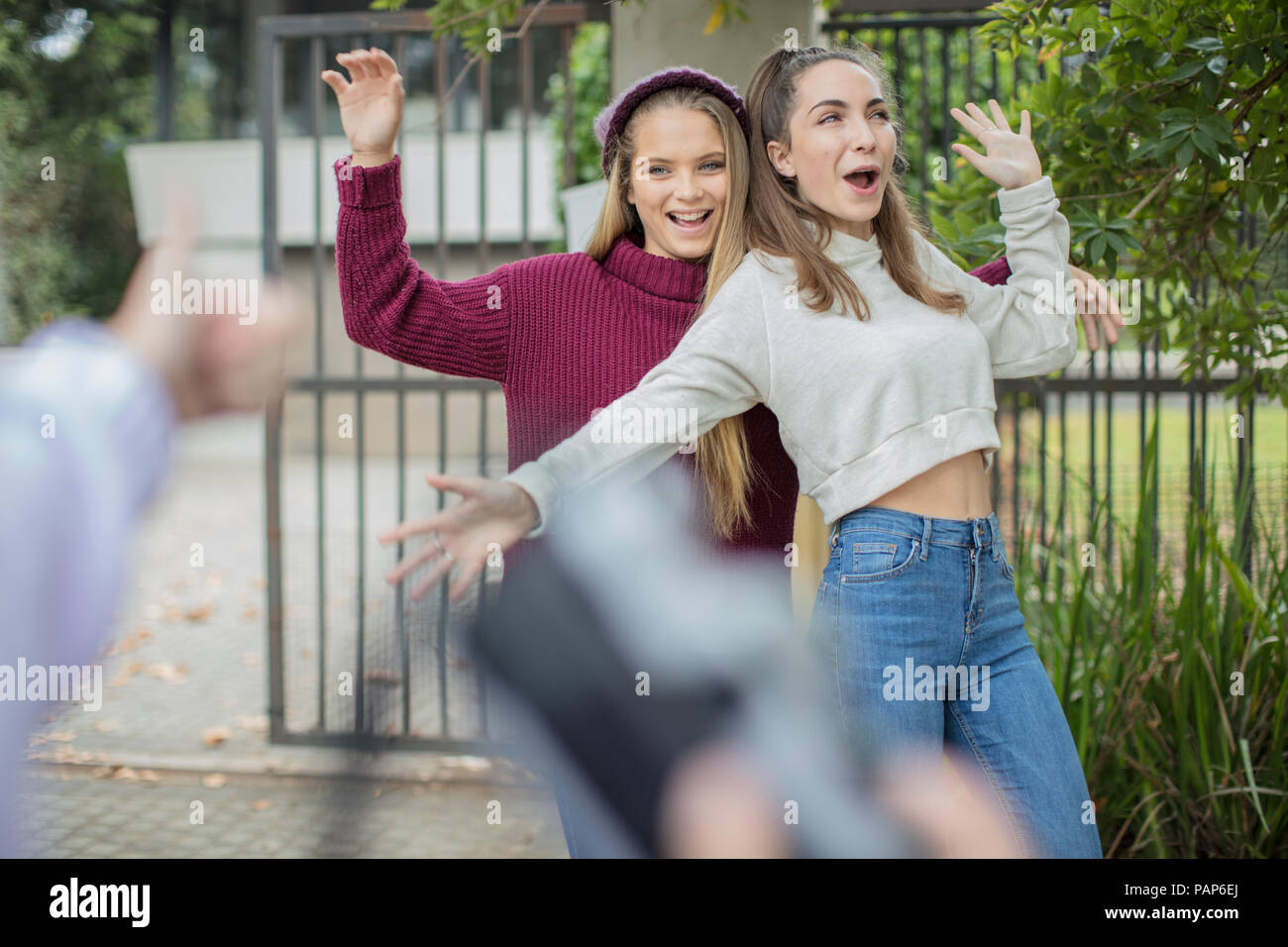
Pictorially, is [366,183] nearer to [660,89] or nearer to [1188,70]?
[660,89]

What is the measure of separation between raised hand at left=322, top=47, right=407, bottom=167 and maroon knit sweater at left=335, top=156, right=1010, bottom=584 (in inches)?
1.2

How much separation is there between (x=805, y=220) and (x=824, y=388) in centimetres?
33

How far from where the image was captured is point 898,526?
1792 mm

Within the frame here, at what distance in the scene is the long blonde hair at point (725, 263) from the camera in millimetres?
1912

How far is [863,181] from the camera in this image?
1.91 m

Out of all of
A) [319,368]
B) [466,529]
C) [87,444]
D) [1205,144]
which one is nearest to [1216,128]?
[1205,144]

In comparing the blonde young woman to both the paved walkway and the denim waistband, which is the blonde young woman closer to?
the denim waistband

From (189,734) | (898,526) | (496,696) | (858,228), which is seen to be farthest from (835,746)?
(189,734)

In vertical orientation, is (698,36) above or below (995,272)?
above

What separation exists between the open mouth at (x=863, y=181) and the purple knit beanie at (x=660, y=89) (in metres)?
0.22

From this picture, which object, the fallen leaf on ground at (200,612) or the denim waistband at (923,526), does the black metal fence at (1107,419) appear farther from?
the fallen leaf on ground at (200,612)

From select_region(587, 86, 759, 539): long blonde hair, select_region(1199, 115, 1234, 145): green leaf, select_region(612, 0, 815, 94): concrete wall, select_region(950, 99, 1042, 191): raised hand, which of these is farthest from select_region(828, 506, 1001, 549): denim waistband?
select_region(612, 0, 815, 94): concrete wall
